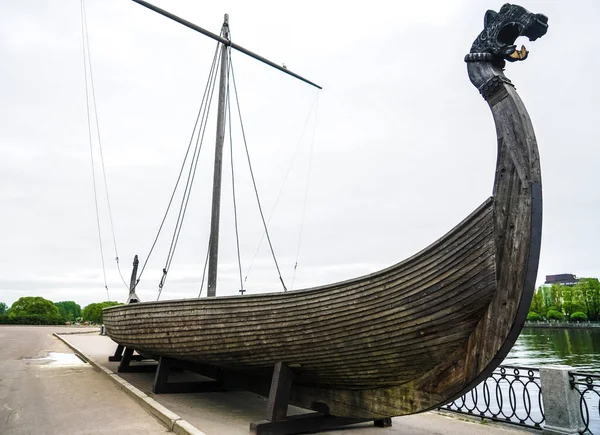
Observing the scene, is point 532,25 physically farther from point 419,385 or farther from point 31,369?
point 31,369

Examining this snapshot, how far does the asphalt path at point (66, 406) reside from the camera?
188 inches

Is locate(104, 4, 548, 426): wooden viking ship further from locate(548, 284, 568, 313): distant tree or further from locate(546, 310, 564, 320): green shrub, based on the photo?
locate(548, 284, 568, 313): distant tree

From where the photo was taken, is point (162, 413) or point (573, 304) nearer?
point (162, 413)

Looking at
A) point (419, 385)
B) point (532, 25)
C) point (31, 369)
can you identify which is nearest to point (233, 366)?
point (419, 385)

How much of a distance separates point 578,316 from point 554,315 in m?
2.77

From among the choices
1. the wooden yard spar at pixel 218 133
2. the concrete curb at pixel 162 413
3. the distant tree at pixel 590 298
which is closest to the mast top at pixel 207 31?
the wooden yard spar at pixel 218 133

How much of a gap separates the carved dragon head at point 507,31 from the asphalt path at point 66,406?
4.88m

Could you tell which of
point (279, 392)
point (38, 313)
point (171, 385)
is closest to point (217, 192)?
point (171, 385)

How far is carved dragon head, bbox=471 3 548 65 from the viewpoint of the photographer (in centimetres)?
292

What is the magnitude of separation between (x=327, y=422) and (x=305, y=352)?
1.17 m

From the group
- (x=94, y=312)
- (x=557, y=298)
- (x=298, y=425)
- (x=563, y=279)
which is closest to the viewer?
(x=298, y=425)

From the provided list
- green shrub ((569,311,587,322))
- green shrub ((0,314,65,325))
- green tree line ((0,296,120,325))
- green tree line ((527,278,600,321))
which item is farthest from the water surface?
green shrub ((0,314,65,325))

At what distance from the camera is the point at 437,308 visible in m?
3.21

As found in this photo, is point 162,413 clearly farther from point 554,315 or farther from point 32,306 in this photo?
point 32,306
